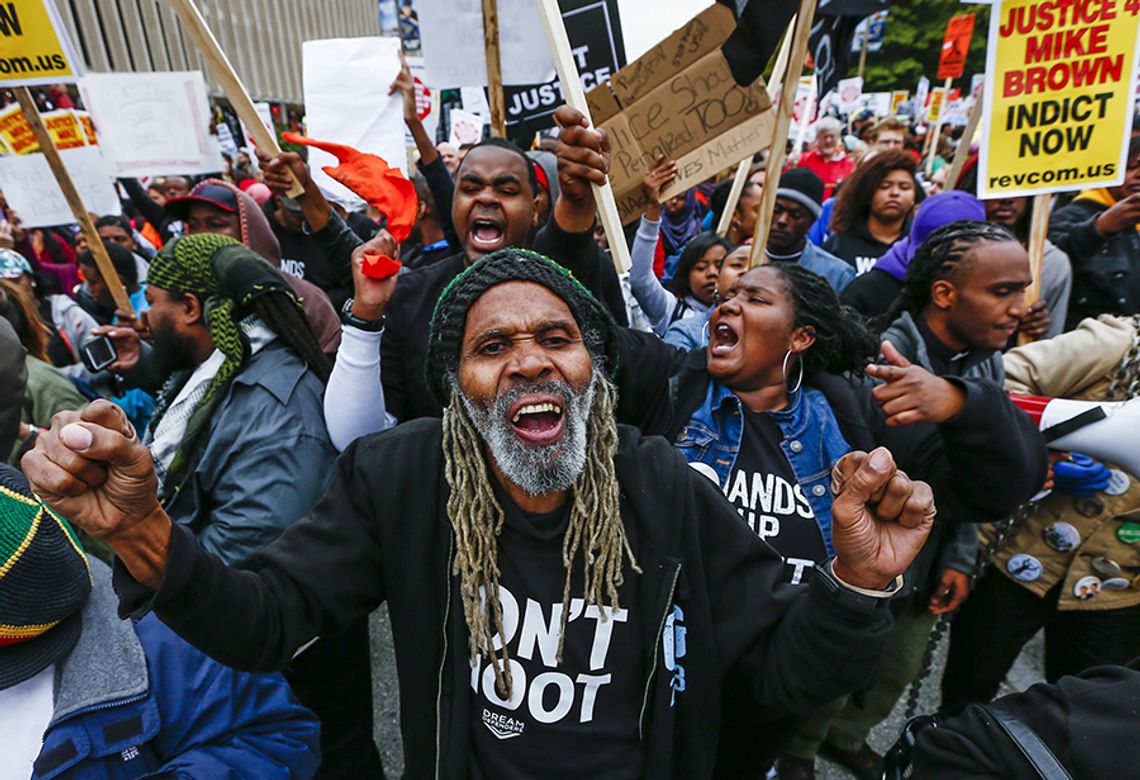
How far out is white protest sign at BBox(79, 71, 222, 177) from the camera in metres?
5.09

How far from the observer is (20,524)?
1230 mm

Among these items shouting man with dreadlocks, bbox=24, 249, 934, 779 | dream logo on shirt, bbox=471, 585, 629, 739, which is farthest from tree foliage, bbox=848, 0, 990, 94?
dream logo on shirt, bbox=471, 585, 629, 739

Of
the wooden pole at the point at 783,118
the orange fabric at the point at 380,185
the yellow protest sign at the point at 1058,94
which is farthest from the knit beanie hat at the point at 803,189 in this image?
the orange fabric at the point at 380,185

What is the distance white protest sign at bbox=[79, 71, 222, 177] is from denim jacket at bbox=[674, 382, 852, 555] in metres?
4.91

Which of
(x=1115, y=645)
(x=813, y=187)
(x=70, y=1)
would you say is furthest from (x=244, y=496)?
(x=70, y=1)

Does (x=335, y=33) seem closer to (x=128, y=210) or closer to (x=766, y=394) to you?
(x=128, y=210)

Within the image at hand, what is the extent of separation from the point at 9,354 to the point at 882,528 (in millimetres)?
2389

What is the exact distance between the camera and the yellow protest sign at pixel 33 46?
3051mm

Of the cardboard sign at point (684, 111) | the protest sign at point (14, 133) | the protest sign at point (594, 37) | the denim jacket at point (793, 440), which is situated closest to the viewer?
the denim jacket at point (793, 440)

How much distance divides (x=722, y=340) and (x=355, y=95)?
2177 millimetres

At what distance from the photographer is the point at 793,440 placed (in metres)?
1.86

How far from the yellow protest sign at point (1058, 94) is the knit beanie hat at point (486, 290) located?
2.39 metres

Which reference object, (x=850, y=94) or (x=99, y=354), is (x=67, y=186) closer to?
(x=99, y=354)

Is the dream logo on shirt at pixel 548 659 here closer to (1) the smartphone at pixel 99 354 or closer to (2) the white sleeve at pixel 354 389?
(2) the white sleeve at pixel 354 389
